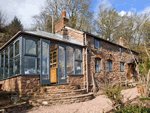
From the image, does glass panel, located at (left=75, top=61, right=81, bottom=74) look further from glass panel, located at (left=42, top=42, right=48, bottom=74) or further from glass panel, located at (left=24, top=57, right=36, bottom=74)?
glass panel, located at (left=24, top=57, right=36, bottom=74)

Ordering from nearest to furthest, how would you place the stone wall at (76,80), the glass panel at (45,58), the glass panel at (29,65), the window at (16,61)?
1. the glass panel at (29,65)
2. the window at (16,61)
3. the glass panel at (45,58)
4. the stone wall at (76,80)

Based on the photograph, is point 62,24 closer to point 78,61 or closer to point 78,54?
point 78,54

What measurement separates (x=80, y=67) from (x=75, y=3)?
12.9m

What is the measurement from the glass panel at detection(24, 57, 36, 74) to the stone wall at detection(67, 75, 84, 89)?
2.61m

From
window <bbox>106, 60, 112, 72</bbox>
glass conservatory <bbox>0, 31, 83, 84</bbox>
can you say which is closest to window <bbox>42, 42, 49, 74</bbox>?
glass conservatory <bbox>0, 31, 83, 84</bbox>

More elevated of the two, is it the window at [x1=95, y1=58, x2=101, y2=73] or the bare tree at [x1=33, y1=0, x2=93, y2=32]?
the bare tree at [x1=33, y1=0, x2=93, y2=32]

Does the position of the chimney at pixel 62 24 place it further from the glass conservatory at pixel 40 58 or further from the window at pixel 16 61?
the window at pixel 16 61

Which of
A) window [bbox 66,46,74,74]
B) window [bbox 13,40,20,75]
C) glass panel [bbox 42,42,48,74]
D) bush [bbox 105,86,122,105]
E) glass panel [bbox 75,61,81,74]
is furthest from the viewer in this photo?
glass panel [bbox 75,61,81,74]

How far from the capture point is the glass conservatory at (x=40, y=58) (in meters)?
7.80

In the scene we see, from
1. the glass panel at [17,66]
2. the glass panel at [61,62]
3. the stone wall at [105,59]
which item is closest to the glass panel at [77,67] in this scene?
the stone wall at [105,59]

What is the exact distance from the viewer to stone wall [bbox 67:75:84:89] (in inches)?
381

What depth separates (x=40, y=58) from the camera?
27.0 ft

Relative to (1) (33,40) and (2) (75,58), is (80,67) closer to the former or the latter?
(2) (75,58)

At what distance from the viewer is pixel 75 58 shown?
10.3 metres
